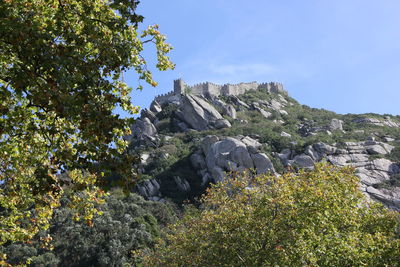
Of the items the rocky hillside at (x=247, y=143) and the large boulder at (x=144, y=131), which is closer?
the rocky hillside at (x=247, y=143)

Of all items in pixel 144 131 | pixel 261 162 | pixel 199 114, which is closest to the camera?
pixel 261 162

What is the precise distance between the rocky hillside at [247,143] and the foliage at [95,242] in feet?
38.0

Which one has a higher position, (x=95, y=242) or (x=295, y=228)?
(x=95, y=242)

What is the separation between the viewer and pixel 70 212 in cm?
5994

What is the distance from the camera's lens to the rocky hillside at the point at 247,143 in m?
70.1

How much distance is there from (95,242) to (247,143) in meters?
32.5

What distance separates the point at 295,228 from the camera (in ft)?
54.4

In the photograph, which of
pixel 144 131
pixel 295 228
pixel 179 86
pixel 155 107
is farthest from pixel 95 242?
pixel 179 86

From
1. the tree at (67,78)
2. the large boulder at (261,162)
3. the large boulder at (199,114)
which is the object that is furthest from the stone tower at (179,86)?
the tree at (67,78)

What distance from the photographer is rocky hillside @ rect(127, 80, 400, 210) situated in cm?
7012

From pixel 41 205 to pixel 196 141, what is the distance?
7765 centimetres

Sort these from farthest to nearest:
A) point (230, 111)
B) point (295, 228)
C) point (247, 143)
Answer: point (230, 111) < point (247, 143) < point (295, 228)

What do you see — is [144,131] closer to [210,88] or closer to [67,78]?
[210,88]

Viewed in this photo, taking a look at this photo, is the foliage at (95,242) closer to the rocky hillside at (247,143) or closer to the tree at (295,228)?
the rocky hillside at (247,143)
